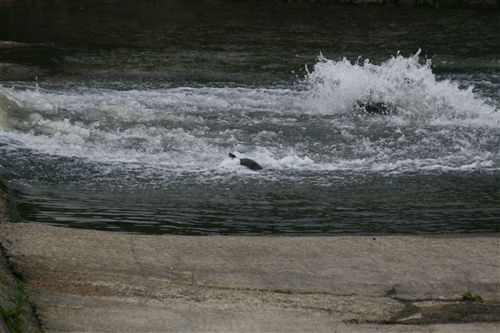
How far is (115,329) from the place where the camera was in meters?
6.48

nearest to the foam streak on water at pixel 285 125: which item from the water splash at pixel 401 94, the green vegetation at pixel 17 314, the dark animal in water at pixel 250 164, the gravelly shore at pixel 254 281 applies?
the water splash at pixel 401 94

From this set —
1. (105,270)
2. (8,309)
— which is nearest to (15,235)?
(105,270)

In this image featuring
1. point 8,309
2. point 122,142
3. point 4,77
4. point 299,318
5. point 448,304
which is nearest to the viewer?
point 8,309

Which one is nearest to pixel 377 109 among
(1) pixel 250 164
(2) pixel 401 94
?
(2) pixel 401 94

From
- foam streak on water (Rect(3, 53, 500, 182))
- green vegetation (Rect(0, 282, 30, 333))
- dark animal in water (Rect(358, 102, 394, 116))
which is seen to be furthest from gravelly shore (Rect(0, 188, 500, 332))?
dark animal in water (Rect(358, 102, 394, 116))

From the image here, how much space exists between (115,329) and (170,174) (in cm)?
585

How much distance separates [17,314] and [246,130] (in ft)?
28.3

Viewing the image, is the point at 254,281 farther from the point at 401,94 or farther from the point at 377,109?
the point at 401,94

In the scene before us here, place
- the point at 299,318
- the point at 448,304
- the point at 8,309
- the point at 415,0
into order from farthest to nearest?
the point at 415,0 < the point at 448,304 < the point at 299,318 < the point at 8,309

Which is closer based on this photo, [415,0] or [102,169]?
[102,169]

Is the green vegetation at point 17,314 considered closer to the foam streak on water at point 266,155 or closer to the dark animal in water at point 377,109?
the foam streak on water at point 266,155

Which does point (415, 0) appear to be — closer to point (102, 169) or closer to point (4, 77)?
point (4, 77)

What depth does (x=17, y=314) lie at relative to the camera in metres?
6.31

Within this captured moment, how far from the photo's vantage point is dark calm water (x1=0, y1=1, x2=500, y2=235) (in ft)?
35.5
